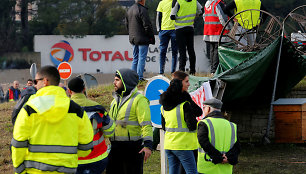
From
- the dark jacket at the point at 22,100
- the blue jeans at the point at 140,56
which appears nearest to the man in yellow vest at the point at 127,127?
the dark jacket at the point at 22,100

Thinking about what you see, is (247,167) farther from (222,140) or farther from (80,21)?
(80,21)

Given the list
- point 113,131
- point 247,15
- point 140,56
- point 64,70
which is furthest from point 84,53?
point 113,131

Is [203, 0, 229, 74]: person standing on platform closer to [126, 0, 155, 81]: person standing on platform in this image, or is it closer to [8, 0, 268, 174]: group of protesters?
[126, 0, 155, 81]: person standing on platform

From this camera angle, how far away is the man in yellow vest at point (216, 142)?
640 cm

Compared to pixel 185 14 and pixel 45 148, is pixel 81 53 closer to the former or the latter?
pixel 185 14

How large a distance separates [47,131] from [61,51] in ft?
135

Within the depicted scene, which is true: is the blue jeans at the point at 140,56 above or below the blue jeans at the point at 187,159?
above

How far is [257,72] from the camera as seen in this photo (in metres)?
10.9

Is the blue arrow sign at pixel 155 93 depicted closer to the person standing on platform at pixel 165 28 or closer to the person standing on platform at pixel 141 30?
the person standing on platform at pixel 141 30

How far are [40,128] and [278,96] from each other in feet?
26.8

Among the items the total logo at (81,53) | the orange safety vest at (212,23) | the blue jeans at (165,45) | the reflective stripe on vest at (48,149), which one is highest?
the orange safety vest at (212,23)

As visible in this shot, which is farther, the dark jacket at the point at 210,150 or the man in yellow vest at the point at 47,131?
the dark jacket at the point at 210,150

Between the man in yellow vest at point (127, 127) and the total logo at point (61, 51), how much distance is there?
3893 cm

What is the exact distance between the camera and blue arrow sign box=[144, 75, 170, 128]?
27.2 ft
